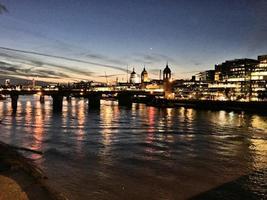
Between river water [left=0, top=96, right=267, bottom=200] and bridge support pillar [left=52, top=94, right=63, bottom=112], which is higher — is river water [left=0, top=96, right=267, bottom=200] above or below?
below

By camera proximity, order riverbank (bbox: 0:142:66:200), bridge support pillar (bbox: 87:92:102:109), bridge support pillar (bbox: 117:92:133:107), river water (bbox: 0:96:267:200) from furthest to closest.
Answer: bridge support pillar (bbox: 117:92:133:107) < bridge support pillar (bbox: 87:92:102:109) < river water (bbox: 0:96:267:200) < riverbank (bbox: 0:142:66:200)

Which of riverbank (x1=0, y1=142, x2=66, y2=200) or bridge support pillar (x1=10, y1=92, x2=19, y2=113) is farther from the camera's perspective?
bridge support pillar (x1=10, y1=92, x2=19, y2=113)

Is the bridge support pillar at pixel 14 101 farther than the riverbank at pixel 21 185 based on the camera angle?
Yes

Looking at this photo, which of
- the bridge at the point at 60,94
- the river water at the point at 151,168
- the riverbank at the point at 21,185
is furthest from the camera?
the bridge at the point at 60,94

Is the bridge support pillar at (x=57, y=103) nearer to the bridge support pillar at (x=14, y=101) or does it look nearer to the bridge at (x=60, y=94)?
the bridge at (x=60, y=94)

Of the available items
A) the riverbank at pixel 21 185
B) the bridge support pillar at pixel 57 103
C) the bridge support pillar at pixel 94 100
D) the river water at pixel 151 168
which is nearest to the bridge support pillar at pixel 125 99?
Answer: the bridge support pillar at pixel 94 100

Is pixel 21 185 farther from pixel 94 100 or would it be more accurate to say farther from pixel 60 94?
pixel 94 100

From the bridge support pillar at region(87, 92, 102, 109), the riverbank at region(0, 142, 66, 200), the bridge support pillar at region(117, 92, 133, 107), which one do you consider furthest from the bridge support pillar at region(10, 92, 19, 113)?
the riverbank at region(0, 142, 66, 200)

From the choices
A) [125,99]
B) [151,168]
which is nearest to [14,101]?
[125,99]

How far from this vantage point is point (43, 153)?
27.1 meters

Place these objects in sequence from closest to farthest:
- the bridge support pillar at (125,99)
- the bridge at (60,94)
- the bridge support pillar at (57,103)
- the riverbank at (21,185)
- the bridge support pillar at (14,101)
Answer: the riverbank at (21,185) → the bridge support pillar at (57,103) → the bridge support pillar at (14,101) → the bridge at (60,94) → the bridge support pillar at (125,99)

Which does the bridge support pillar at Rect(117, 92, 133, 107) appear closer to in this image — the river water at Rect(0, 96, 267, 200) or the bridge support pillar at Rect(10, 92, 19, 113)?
the bridge support pillar at Rect(10, 92, 19, 113)

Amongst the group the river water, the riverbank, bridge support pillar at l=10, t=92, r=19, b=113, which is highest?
bridge support pillar at l=10, t=92, r=19, b=113

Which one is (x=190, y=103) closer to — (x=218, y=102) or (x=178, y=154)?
(x=218, y=102)
